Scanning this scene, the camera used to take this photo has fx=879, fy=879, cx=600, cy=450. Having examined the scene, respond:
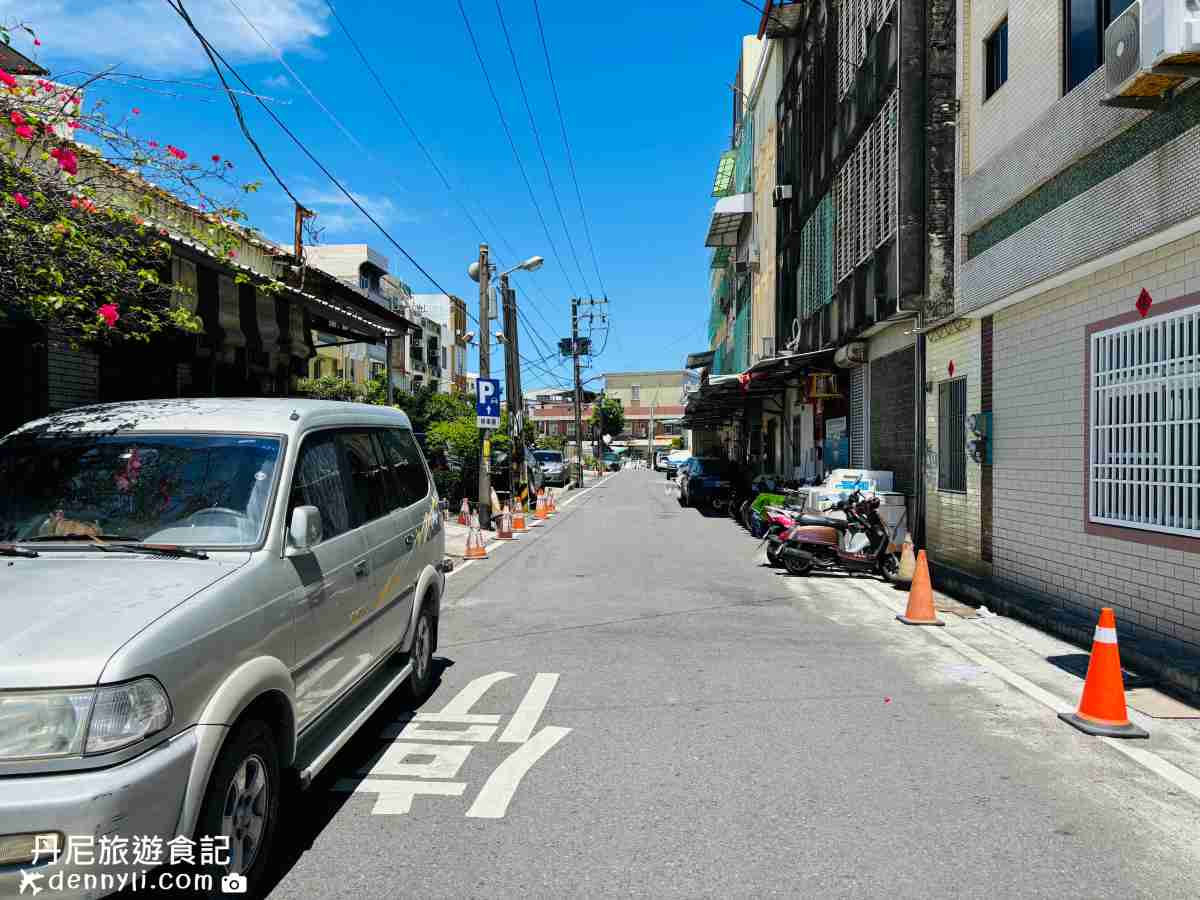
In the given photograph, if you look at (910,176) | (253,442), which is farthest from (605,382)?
(253,442)

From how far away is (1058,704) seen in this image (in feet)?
20.6

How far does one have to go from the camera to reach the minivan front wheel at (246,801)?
3.08 m

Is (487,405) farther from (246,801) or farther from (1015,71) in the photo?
(246,801)

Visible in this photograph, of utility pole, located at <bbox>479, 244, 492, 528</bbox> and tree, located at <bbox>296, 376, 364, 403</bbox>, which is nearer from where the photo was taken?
utility pole, located at <bbox>479, 244, 492, 528</bbox>

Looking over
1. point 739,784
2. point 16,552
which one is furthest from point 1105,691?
point 16,552

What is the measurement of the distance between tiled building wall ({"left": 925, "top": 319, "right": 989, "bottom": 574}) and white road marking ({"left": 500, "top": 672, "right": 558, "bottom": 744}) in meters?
7.40

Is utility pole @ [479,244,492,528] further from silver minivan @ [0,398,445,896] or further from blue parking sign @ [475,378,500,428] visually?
silver minivan @ [0,398,445,896]

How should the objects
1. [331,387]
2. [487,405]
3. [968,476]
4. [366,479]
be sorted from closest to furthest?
[366,479] < [968,476] < [487,405] < [331,387]

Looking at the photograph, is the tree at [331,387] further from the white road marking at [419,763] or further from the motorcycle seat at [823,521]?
the white road marking at [419,763]

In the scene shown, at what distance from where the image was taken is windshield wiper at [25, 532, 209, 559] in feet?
12.1

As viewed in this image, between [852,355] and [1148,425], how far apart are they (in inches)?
421

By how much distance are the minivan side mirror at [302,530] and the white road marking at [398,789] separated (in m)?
1.42

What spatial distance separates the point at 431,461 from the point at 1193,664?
62.4ft

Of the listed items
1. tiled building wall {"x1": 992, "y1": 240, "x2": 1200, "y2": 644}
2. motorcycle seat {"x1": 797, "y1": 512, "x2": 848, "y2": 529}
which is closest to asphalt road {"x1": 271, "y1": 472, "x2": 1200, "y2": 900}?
tiled building wall {"x1": 992, "y1": 240, "x2": 1200, "y2": 644}
